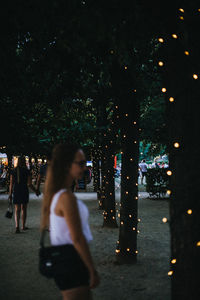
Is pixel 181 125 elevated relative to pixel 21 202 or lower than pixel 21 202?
elevated

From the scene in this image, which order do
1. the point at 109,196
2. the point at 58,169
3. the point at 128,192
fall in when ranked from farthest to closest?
the point at 109,196
the point at 128,192
the point at 58,169

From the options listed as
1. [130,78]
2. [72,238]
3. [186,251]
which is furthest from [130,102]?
[72,238]

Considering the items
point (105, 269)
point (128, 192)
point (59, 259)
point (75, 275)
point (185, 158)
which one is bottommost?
point (105, 269)

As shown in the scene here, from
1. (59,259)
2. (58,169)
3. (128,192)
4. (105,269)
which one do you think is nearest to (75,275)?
(59,259)

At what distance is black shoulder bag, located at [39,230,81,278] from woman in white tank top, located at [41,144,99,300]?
2 cm

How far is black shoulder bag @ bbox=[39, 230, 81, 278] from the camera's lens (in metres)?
2.72

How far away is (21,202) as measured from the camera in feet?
33.2

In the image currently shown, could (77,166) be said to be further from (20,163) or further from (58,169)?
(20,163)

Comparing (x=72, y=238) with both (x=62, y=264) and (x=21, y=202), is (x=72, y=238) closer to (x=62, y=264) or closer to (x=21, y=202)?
(x=62, y=264)

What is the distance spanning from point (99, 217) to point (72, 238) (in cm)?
1082

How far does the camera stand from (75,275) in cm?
272

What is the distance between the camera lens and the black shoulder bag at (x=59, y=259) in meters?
2.72

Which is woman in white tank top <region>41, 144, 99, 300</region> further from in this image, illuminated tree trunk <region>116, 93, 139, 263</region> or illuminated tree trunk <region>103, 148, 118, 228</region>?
illuminated tree trunk <region>103, 148, 118, 228</region>

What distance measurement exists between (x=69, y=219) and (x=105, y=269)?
13.8 ft
